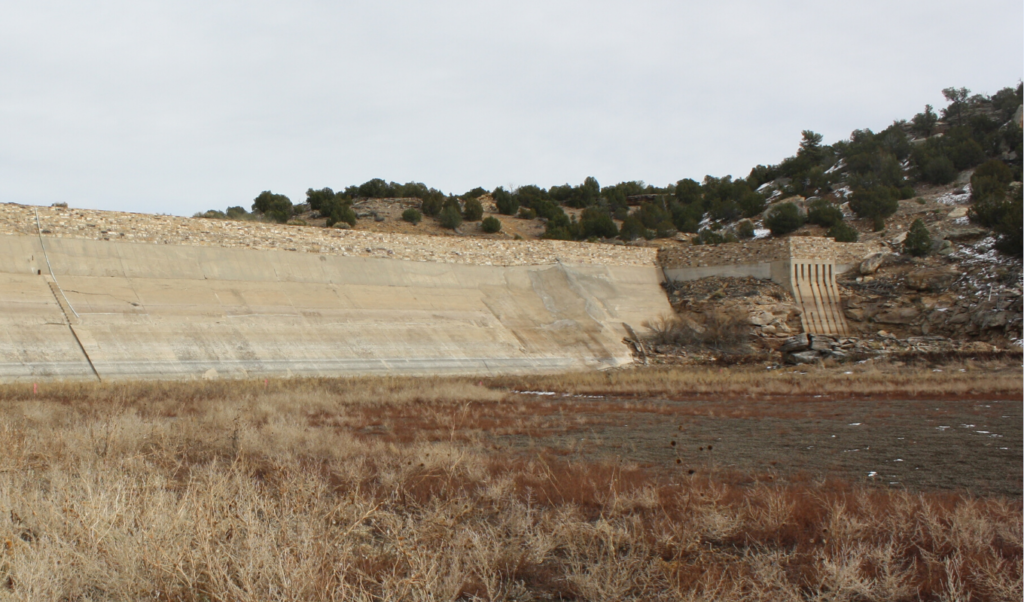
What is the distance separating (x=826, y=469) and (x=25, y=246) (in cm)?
2604

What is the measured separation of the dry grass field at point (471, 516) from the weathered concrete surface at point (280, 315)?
9132 millimetres

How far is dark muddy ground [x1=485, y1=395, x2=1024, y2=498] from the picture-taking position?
9773 millimetres

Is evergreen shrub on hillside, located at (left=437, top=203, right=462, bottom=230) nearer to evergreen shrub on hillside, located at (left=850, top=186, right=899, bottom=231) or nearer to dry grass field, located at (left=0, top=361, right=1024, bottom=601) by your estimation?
evergreen shrub on hillside, located at (left=850, top=186, right=899, bottom=231)

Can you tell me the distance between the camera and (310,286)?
3136 centimetres

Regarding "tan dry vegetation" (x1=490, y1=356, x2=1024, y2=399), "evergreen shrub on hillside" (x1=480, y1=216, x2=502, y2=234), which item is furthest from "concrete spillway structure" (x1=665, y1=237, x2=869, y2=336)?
"evergreen shrub on hillside" (x1=480, y1=216, x2=502, y2=234)

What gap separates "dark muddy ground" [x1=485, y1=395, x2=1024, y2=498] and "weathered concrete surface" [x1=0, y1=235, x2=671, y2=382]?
1201 centimetres

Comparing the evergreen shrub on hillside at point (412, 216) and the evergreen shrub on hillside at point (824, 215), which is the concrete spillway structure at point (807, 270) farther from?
the evergreen shrub on hillside at point (412, 216)

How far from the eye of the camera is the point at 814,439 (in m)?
13.0

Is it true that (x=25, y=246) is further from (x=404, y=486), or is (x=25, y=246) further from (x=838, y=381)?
(x=838, y=381)

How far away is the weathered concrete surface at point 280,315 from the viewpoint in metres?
23.3

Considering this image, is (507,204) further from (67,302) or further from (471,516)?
(471,516)

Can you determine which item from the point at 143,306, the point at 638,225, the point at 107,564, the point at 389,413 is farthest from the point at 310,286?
the point at 638,225

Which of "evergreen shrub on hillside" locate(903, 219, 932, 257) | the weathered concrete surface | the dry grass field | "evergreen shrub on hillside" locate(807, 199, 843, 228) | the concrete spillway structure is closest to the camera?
the dry grass field

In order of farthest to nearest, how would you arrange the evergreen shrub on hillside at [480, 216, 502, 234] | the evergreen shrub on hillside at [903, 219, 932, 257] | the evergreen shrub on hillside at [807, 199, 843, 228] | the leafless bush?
1. the evergreen shrub on hillside at [480, 216, 502, 234]
2. the evergreen shrub on hillside at [807, 199, 843, 228]
3. the evergreen shrub on hillside at [903, 219, 932, 257]
4. the leafless bush
